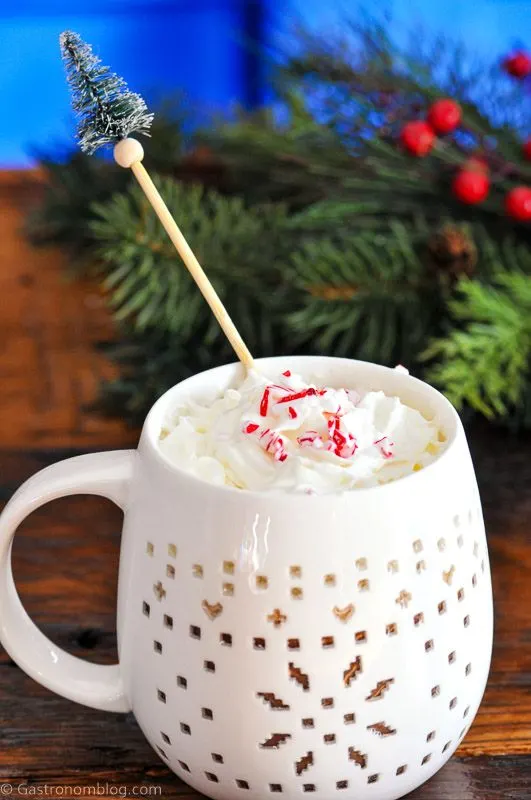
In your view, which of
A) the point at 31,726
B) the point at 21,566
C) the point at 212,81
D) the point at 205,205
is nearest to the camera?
the point at 31,726

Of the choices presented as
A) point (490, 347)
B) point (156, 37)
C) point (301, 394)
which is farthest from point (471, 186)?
point (156, 37)

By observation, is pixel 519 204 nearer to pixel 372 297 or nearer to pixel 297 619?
pixel 372 297

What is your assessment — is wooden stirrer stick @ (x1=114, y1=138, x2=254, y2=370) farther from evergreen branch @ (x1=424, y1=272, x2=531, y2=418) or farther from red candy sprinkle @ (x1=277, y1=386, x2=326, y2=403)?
evergreen branch @ (x1=424, y1=272, x2=531, y2=418)

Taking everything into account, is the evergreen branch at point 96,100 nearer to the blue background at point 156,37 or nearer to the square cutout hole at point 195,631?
the square cutout hole at point 195,631

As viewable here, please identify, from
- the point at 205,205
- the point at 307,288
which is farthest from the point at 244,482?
the point at 205,205

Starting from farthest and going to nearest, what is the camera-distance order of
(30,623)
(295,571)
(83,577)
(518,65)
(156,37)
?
(156,37), (518,65), (83,577), (30,623), (295,571)

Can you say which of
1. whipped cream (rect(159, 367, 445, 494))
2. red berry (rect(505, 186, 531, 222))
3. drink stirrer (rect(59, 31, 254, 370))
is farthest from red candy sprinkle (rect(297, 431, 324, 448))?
red berry (rect(505, 186, 531, 222))

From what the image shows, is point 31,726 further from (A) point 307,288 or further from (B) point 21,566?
(A) point 307,288
